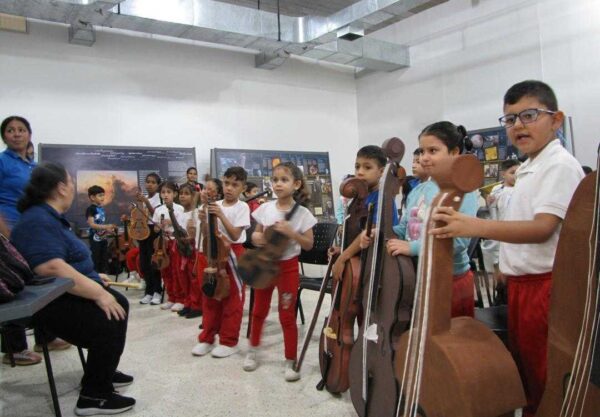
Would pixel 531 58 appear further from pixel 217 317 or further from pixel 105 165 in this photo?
pixel 105 165

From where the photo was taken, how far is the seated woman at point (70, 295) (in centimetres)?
194

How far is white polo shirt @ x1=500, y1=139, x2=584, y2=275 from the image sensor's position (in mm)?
1225

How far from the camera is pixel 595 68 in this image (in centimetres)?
504

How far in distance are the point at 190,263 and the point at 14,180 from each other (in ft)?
5.14

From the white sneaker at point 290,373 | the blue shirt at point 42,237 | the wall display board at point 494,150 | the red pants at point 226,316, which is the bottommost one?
the white sneaker at point 290,373

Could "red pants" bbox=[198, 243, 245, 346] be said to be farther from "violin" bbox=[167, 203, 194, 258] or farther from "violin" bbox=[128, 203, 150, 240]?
"violin" bbox=[128, 203, 150, 240]

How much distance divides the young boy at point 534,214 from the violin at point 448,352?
0.23 m

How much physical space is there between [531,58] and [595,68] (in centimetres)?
81

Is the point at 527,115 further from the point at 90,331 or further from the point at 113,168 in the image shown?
the point at 113,168

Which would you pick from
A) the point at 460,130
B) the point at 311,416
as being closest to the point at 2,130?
the point at 311,416

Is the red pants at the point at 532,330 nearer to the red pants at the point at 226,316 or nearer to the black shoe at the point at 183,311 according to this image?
the red pants at the point at 226,316

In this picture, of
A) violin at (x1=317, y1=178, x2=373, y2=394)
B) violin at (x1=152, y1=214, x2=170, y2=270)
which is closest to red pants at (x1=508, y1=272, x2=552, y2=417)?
violin at (x1=317, y1=178, x2=373, y2=394)

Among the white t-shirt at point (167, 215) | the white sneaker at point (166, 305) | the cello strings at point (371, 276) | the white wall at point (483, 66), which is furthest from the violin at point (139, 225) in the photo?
the white wall at point (483, 66)

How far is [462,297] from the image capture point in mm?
1639
